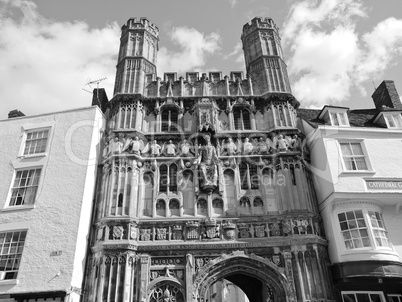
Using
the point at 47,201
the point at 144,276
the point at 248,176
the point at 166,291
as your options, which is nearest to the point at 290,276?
the point at 248,176

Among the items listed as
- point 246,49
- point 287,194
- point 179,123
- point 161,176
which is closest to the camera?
point 287,194

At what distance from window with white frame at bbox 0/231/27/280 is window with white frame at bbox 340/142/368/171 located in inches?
660

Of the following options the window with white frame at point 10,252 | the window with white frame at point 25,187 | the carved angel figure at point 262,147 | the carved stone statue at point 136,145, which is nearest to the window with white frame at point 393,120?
the carved angel figure at point 262,147

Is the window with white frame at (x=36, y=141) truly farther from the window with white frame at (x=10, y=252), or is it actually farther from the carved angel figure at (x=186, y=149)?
the carved angel figure at (x=186, y=149)

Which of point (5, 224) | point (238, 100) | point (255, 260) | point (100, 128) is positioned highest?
point (238, 100)

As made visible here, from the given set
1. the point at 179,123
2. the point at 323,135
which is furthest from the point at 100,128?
the point at 323,135

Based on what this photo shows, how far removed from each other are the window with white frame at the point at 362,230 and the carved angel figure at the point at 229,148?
6515 mm

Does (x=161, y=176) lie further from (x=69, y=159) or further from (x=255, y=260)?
(x=255, y=260)

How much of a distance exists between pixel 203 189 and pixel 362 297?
919cm

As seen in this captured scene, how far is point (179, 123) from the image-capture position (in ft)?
69.2

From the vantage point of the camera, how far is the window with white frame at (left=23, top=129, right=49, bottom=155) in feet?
64.4

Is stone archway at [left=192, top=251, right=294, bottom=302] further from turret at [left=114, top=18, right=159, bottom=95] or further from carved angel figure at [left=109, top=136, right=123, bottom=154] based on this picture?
turret at [left=114, top=18, right=159, bottom=95]

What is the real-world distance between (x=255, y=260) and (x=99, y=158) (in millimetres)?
10283

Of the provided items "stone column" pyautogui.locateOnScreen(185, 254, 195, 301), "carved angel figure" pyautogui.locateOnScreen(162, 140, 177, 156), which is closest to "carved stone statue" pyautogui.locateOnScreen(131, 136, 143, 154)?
"carved angel figure" pyautogui.locateOnScreen(162, 140, 177, 156)
